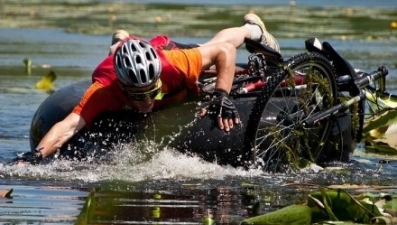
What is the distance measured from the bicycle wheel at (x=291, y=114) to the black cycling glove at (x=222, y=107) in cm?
16

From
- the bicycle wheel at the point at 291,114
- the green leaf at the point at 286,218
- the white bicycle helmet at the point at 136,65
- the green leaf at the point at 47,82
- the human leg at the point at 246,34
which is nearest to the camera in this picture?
the green leaf at the point at 286,218

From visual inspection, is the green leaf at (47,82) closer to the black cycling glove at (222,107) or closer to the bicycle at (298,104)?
the bicycle at (298,104)

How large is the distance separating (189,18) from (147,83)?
21.4m

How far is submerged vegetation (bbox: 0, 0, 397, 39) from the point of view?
2658 centimetres

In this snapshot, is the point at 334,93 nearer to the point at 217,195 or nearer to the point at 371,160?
the point at 371,160

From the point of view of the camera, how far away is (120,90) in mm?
9961

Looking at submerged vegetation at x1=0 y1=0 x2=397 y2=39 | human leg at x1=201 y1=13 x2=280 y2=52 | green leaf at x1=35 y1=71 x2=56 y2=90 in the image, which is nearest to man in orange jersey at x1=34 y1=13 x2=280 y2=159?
human leg at x1=201 y1=13 x2=280 y2=52

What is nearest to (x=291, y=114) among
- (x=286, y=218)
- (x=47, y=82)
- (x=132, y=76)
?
(x=132, y=76)

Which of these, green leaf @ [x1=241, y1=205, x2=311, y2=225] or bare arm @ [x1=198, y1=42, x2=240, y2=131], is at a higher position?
bare arm @ [x1=198, y1=42, x2=240, y2=131]

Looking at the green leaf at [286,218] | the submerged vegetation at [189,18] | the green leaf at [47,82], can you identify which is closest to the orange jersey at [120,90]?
the green leaf at [286,218]

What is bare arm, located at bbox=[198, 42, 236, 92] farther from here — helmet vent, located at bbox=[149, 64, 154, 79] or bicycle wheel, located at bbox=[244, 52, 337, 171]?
helmet vent, located at bbox=[149, 64, 154, 79]


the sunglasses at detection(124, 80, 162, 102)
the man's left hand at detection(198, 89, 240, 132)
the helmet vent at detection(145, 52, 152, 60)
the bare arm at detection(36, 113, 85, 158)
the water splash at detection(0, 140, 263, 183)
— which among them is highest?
the helmet vent at detection(145, 52, 152, 60)

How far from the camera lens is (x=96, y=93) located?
10062 mm

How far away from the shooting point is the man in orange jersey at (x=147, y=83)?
31.8ft
